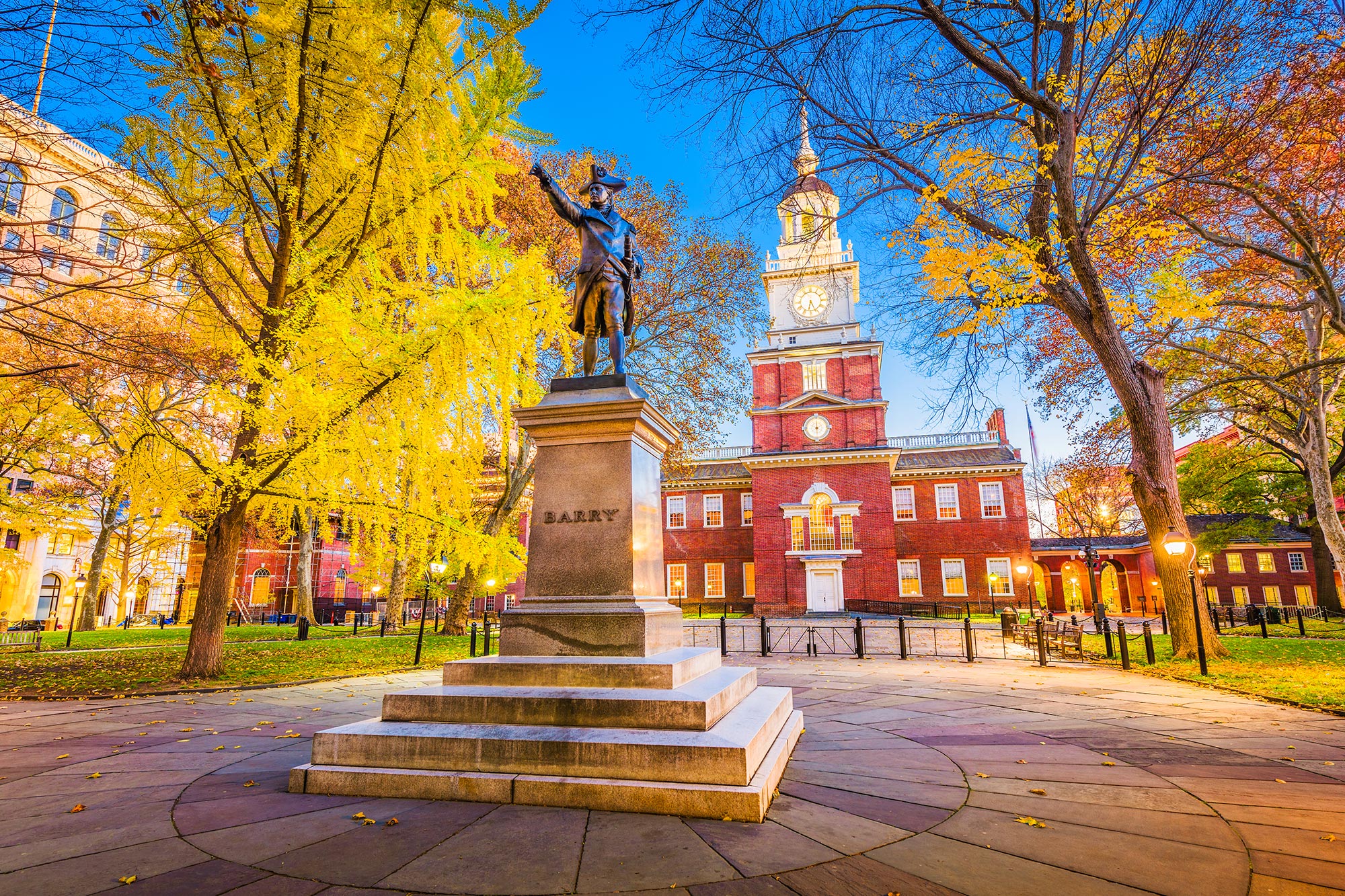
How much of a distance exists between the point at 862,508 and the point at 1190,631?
2472cm

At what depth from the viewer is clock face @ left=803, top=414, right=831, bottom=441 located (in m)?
38.3

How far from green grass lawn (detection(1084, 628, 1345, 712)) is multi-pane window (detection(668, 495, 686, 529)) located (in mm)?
29889

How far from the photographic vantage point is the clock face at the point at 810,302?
40750 mm

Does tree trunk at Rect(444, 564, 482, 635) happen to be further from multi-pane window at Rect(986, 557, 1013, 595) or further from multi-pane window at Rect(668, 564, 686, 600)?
multi-pane window at Rect(986, 557, 1013, 595)

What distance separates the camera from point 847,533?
36.2 m

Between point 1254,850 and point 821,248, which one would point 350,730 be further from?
point 821,248

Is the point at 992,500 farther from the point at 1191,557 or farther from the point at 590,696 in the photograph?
the point at 590,696

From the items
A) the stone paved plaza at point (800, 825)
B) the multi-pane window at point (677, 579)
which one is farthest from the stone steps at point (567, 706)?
the multi-pane window at point (677, 579)

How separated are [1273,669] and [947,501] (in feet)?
100

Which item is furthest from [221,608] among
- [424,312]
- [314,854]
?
[314,854]

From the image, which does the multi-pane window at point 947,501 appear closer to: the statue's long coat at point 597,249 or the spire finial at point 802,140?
the spire finial at point 802,140

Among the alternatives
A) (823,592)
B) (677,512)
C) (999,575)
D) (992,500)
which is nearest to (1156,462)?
(823,592)

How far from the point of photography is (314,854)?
119 inches

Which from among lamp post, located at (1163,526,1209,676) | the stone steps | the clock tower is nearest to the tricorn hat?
the stone steps
